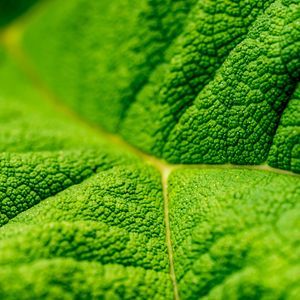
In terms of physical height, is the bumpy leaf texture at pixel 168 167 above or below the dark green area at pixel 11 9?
below

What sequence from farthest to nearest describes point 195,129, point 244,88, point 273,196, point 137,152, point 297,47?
1. point 137,152
2. point 195,129
3. point 244,88
4. point 297,47
5. point 273,196

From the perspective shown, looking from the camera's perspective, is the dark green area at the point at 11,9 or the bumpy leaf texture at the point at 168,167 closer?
the bumpy leaf texture at the point at 168,167

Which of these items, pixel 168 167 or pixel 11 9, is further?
pixel 11 9

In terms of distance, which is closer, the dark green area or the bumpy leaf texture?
the bumpy leaf texture

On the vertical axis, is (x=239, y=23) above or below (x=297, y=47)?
above

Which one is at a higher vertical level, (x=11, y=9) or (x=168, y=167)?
(x=11, y=9)

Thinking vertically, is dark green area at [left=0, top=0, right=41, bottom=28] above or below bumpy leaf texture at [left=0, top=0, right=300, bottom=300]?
above

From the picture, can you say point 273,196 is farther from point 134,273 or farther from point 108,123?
point 108,123

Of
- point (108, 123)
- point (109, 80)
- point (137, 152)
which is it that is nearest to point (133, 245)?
point (137, 152)
